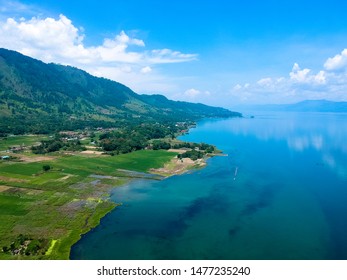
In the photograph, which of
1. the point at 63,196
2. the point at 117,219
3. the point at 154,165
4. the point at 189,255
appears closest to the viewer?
the point at 189,255

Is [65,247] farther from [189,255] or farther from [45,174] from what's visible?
[45,174]

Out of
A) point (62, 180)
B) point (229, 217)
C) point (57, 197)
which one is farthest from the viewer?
point (62, 180)

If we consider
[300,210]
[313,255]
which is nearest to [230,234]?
[313,255]

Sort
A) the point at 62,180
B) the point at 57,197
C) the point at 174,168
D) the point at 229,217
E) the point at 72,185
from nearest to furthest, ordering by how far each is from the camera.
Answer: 1. the point at 229,217
2. the point at 57,197
3. the point at 72,185
4. the point at 62,180
5. the point at 174,168

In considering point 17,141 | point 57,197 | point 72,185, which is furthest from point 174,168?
point 17,141

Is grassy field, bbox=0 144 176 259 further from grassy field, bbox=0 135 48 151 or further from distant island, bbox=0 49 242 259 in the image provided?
grassy field, bbox=0 135 48 151

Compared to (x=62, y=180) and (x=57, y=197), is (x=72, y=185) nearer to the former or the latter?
(x=62, y=180)

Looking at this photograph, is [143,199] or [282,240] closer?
[282,240]
